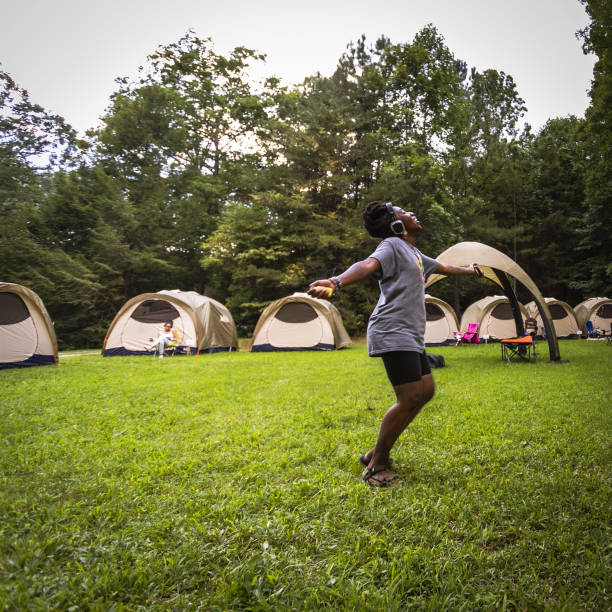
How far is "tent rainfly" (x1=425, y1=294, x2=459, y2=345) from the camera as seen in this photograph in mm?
14641

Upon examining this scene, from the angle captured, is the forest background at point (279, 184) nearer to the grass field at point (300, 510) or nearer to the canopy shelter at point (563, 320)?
the canopy shelter at point (563, 320)

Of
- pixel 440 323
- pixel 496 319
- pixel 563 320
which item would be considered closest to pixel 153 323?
pixel 440 323

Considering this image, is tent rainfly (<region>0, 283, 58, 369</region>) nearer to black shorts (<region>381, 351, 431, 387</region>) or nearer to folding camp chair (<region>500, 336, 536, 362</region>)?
black shorts (<region>381, 351, 431, 387</region>)

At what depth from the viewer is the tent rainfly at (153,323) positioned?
38.8 feet

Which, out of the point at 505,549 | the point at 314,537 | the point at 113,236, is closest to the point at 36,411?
the point at 314,537

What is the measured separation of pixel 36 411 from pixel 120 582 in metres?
3.90

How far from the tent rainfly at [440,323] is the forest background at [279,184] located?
13.8 feet

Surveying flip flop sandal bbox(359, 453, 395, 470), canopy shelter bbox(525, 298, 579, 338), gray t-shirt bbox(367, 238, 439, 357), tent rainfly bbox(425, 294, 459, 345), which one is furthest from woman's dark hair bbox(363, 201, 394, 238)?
canopy shelter bbox(525, 298, 579, 338)

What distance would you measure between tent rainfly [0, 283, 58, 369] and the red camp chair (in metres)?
13.8

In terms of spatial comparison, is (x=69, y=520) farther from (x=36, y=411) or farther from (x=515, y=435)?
(x=515, y=435)

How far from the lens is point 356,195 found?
2006cm

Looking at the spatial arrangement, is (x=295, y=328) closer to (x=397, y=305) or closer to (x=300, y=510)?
(x=397, y=305)

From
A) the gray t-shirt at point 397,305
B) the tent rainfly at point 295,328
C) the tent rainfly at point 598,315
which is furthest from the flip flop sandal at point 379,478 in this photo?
the tent rainfly at point 598,315

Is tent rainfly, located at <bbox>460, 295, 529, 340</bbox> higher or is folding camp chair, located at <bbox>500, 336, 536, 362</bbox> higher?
tent rainfly, located at <bbox>460, 295, 529, 340</bbox>
